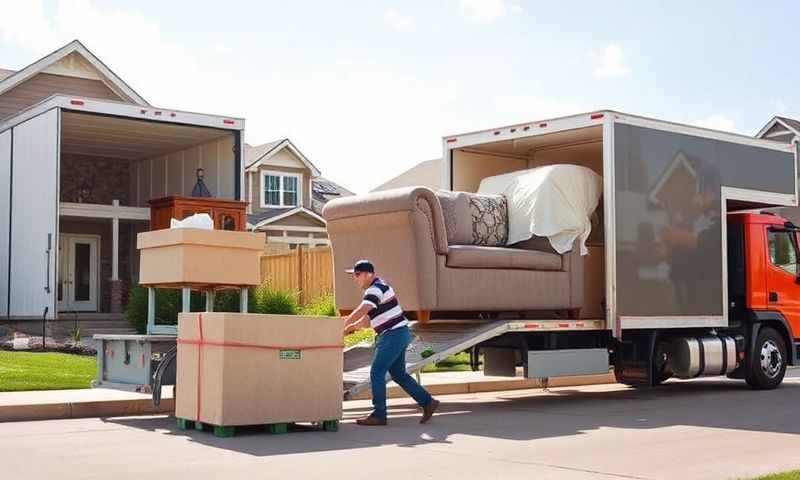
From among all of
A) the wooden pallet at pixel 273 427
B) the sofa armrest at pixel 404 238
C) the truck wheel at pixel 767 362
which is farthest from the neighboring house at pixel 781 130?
the wooden pallet at pixel 273 427

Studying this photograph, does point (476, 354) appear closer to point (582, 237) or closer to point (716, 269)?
point (582, 237)

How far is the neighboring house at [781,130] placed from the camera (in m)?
41.5

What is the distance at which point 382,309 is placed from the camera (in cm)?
1214

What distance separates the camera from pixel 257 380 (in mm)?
11078

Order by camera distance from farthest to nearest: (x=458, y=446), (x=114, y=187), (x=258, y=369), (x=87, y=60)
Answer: (x=87, y=60), (x=114, y=187), (x=258, y=369), (x=458, y=446)

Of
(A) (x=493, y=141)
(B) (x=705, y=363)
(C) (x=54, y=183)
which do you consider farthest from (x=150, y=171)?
(B) (x=705, y=363)

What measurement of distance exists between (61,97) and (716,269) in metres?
12.7

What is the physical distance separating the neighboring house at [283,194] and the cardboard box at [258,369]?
26.2 meters

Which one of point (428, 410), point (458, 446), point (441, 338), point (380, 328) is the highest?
point (380, 328)

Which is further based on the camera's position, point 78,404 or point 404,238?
point 404,238

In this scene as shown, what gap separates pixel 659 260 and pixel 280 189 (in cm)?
2686

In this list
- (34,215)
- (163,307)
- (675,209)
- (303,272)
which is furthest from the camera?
(303,272)

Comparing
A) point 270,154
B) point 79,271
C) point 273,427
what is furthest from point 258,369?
point 270,154

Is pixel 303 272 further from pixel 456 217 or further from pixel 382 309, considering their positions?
pixel 382 309
